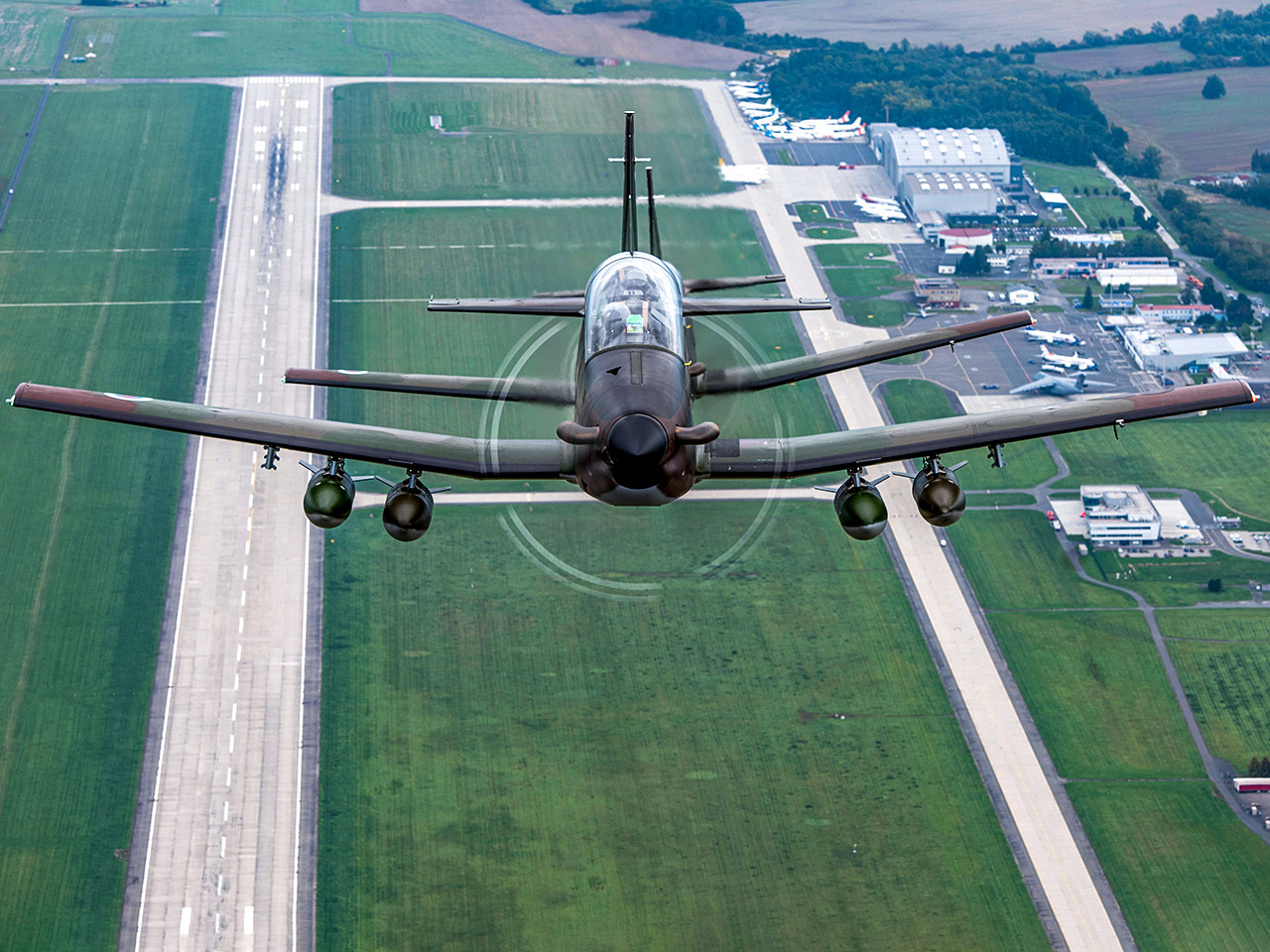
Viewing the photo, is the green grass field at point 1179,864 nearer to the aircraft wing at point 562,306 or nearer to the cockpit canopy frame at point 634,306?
the aircraft wing at point 562,306

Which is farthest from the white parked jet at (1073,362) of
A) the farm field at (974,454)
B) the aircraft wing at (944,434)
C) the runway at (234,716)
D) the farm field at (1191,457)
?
the aircraft wing at (944,434)

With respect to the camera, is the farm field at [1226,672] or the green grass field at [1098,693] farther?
the farm field at [1226,672]

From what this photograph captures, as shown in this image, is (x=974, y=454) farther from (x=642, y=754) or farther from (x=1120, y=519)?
(x=642, y=754)

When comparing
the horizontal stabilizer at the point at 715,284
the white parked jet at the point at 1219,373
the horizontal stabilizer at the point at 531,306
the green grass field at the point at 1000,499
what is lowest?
the horizontal stabilizer at the point at 531,306

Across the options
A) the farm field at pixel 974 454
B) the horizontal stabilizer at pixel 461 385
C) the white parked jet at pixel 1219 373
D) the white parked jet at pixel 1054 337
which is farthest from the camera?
the white parked jet at pixel 1054 337

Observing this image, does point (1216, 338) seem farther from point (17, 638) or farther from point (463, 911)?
point (17, 638)

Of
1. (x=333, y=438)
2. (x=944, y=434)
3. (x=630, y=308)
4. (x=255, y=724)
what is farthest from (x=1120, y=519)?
(x=333, y=438)

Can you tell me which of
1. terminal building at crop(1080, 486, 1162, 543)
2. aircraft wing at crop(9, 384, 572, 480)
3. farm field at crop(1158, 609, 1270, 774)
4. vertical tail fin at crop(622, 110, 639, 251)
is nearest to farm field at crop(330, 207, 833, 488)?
terminal building at crop(1080, 486, 1162, 543)

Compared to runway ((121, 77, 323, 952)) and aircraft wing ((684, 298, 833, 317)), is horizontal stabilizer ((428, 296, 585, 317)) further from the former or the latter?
runway ((121, 77, 323, 952))
